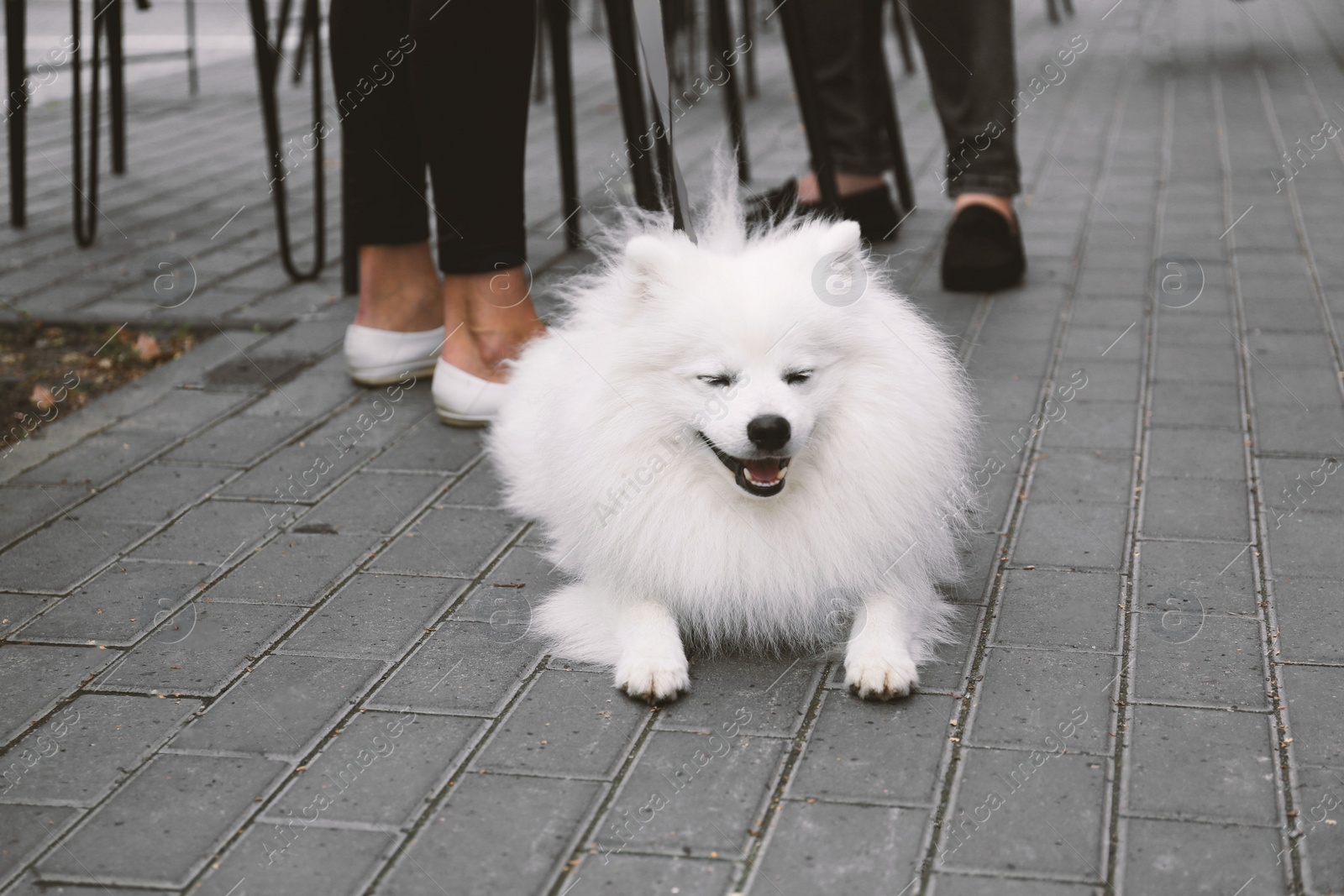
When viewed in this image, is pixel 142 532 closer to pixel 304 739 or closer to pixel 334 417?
pixel 334 417

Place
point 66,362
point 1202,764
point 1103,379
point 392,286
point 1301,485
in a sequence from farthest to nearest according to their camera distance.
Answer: point 66,362 → point 392,286 → point 1103,379 → point 1301,485 → point 1202,764

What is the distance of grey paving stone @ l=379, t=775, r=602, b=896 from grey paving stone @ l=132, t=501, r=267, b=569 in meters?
1.10

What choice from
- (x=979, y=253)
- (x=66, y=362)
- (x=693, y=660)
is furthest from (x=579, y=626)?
(x=979, y=253)

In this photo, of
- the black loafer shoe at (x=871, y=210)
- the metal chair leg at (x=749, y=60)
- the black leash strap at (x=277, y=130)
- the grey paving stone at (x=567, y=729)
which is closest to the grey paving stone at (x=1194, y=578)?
the grey paving stone at (x=567, y=729)

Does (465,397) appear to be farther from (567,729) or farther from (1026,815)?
(1026,815)

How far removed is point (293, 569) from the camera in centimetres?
280

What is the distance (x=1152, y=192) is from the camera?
560cm

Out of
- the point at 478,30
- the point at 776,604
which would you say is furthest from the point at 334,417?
the point at 776,604

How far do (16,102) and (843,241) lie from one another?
3.92m

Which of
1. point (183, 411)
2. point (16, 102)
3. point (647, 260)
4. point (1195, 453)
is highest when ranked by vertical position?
point (16, 102)

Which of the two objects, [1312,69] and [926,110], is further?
[1312,69]

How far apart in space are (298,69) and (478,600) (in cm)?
675

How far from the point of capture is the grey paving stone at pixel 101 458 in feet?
10.7

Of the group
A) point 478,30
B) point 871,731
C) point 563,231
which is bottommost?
point 871,731
